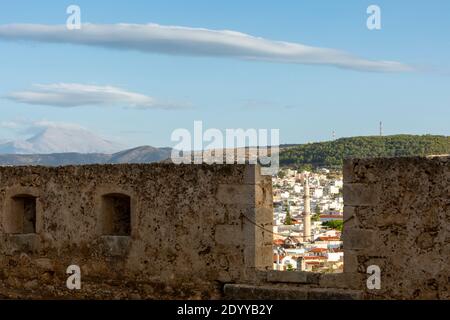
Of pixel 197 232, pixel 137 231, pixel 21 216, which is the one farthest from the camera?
pixel 21 216

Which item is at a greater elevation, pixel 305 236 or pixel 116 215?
pixel 116 215

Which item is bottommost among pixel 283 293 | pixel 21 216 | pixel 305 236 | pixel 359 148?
pixel 283 293

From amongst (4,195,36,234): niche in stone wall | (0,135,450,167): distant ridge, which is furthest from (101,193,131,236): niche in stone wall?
(0,135,450,167): distant ridge

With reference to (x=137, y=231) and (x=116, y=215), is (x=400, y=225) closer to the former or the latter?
(x=137, y=231)

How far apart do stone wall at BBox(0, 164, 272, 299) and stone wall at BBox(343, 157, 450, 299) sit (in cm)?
104

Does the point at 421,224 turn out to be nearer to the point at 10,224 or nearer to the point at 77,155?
the point at 10,224

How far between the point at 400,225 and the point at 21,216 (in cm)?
476

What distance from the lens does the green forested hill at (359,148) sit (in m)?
38.3

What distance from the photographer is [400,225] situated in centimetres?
673

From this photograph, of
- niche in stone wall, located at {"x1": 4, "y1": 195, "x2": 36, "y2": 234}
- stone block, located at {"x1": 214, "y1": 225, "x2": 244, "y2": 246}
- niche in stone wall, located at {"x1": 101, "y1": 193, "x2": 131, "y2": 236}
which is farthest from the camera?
niche in stone wall, located at {"x1": 4, "y1": 195, "x2": 36, "y2": 234}

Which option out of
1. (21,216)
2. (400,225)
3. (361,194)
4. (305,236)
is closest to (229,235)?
(305,236)

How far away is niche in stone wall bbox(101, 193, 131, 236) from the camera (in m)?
A: 8.22

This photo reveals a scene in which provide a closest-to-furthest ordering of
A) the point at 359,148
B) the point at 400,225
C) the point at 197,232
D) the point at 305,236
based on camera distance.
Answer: the point at 400,225 → the point at 305,236 → the point at 197,232 → the point at 359,148

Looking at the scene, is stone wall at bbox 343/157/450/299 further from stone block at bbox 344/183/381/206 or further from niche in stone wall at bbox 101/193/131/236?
niche in stone wall at bbox 101/193/131/236
